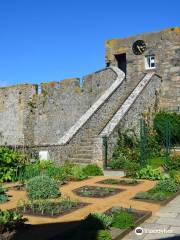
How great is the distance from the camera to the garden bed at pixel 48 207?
9.09 meters

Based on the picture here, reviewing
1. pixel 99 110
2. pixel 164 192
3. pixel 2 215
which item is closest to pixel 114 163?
pixel 99 110

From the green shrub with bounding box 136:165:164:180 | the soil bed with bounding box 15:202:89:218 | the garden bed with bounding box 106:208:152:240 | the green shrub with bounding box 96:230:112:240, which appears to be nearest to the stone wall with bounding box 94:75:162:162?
the green shrub with bounding box 136:165:164:180

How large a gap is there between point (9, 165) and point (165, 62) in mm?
13034

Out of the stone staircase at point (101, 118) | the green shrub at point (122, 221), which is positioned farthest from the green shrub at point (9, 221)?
the stone staircase at point (101, 118)

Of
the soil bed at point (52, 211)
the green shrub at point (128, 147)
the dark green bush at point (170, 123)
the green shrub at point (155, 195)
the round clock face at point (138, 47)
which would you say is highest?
the round clock face at point (138, 47)

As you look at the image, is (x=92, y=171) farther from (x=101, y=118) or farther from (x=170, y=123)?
(x=170, y=123)

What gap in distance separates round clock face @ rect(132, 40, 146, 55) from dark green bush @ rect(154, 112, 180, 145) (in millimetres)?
4796

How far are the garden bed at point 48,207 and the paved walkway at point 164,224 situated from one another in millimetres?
1985

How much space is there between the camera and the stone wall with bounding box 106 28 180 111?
2353cm

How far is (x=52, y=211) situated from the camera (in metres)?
9.09

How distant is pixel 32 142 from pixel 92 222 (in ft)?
65.6

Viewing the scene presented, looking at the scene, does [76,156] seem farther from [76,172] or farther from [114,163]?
[76,172]

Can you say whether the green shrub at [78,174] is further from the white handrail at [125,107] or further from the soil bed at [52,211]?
the soil bed at [52,211]

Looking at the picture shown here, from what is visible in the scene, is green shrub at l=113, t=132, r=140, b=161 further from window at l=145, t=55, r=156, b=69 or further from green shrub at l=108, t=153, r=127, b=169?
window at l=145, t=55, r=156, b=69
